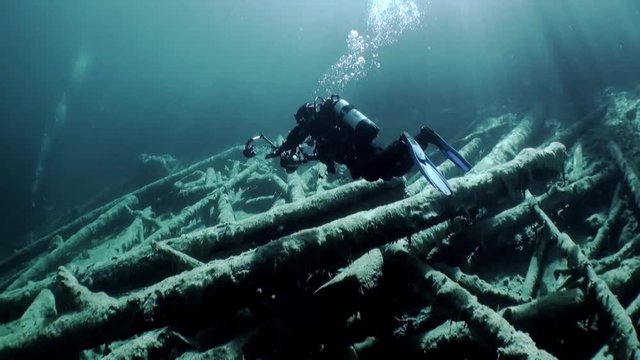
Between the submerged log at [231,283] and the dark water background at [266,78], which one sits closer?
the submerged log at [231,283]

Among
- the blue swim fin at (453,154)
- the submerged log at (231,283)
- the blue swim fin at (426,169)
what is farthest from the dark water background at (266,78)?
the submerged log at (231,283)

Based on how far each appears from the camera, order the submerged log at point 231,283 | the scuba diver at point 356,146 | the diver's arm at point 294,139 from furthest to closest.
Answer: the diver's arm at point 294,139 < the scuba diver at point 356,146 < the submerged log at point 231,283

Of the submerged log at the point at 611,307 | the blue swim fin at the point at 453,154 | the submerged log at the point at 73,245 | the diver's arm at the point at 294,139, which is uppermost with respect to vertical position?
the submerged log at the point at 73,245

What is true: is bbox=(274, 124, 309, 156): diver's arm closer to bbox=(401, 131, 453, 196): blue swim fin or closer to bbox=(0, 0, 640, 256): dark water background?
bbox=(401, 131, 453, 196): blue swim fin

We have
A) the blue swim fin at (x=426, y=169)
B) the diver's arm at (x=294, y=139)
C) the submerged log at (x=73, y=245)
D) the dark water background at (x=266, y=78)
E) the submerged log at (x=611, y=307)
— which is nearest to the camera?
the submerged log at (x=611, y=307)

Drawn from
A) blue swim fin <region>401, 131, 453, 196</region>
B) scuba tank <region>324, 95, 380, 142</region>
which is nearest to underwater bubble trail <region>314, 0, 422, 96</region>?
scuba tank <region>324, 95, 380, 142</region>

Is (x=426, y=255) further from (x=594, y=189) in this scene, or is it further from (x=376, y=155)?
(x=594, y=189)

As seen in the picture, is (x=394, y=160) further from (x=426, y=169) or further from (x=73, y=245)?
(x=73, y=245)

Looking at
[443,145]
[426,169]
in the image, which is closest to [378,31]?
[443,145]

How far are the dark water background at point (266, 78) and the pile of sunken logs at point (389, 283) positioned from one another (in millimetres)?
6829

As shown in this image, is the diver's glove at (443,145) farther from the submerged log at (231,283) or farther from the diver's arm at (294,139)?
the diver's arm at (294,139)

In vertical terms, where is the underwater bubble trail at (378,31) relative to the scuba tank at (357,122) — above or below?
above

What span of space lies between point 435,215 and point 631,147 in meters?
4.34

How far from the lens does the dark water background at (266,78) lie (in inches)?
523
